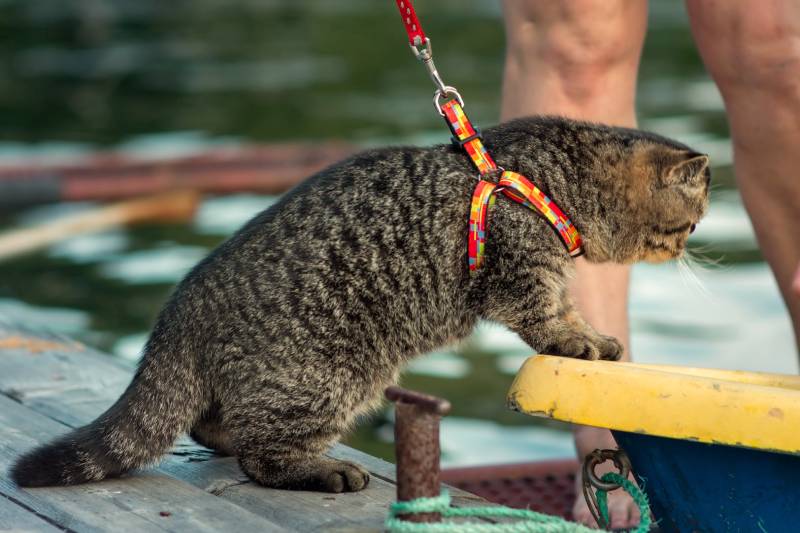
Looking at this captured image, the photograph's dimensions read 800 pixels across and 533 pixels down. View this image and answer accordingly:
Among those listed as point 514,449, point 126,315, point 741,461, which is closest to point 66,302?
point 126,315

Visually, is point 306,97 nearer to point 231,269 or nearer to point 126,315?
point 126,315

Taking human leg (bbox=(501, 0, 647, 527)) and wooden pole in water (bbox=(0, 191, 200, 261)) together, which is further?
wooden pole in water (bbox=(0, 191, 200, 261))

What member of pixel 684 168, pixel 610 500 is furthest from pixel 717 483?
pixel 610 500

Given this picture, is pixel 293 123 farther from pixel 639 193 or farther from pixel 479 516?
pixel 479 516

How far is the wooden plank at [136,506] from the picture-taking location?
2.63 metres

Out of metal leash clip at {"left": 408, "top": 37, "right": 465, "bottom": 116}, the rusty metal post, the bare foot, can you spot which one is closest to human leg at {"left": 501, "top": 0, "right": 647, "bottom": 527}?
the bare foot

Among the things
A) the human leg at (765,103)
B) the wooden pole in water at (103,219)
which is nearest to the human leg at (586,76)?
the human leg at (765,103)

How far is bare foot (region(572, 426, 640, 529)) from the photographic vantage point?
3.51m

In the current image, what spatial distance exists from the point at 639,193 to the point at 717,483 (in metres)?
0.80

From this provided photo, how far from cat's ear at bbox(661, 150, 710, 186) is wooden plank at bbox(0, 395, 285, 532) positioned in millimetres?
1244

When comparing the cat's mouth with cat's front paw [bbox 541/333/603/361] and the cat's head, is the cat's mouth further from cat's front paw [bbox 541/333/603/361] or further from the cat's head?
cat's front paw [bbox 541/333/603/361]

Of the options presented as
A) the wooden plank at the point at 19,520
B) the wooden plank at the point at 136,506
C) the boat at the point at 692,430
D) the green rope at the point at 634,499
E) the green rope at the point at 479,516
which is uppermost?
the boat at the point at 692,430

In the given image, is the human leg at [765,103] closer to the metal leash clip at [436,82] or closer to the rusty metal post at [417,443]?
the metal leash clip at [436,82]

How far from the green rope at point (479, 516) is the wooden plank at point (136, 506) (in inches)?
15.5
